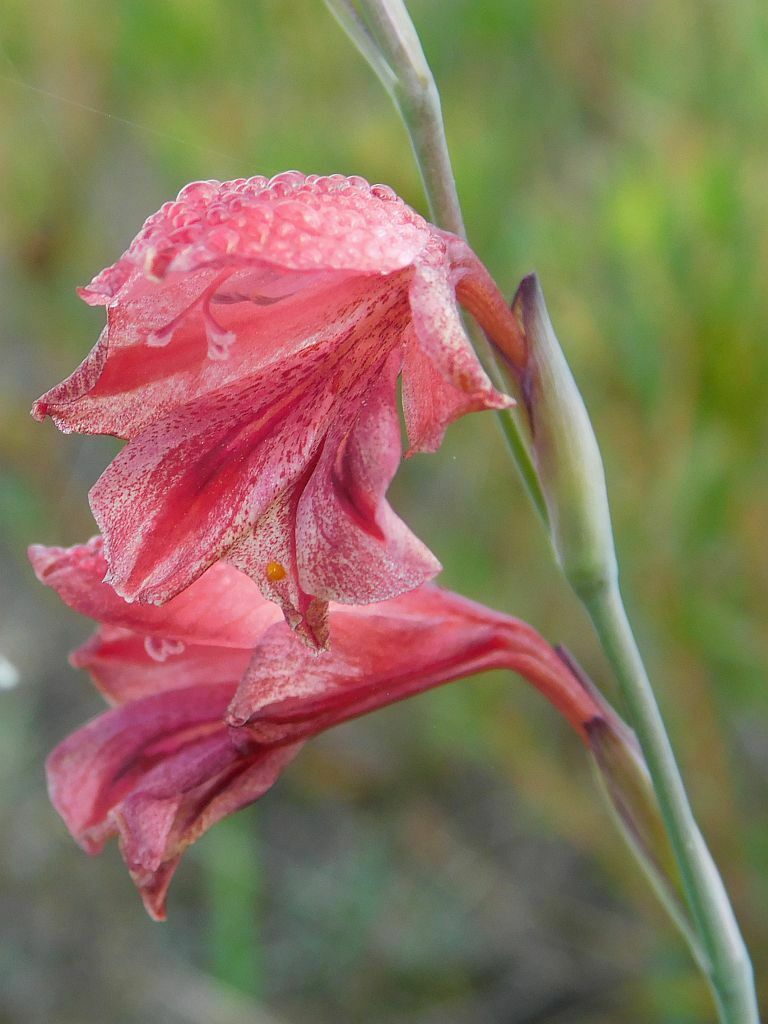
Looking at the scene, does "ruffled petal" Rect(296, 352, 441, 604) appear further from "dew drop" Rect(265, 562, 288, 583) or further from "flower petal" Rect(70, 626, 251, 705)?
"flower petal" Rect(70, 626, 251, 705)

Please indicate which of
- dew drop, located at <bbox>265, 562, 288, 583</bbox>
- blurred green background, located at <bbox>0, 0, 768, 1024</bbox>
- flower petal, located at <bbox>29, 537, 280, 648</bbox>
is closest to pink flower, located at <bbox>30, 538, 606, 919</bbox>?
flower petal, located at <bbox>29, 537, 280, 648</bbox>

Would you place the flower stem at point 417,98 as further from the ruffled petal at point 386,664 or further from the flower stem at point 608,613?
the ruffled petal at point 386,664

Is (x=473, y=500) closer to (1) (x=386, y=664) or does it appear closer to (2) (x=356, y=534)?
(1) (x=386, y=664)

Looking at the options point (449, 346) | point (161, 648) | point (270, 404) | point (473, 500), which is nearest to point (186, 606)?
point (161, 648)

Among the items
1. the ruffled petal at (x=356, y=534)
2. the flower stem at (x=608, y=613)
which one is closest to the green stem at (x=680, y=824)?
the flower stem at (x=608, y=613)

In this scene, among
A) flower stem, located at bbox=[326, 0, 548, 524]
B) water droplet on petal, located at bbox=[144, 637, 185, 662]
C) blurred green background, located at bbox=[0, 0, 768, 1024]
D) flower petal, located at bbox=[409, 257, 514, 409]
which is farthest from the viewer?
blurred green background, located at bbox=[0, 0, 768, 1024]
